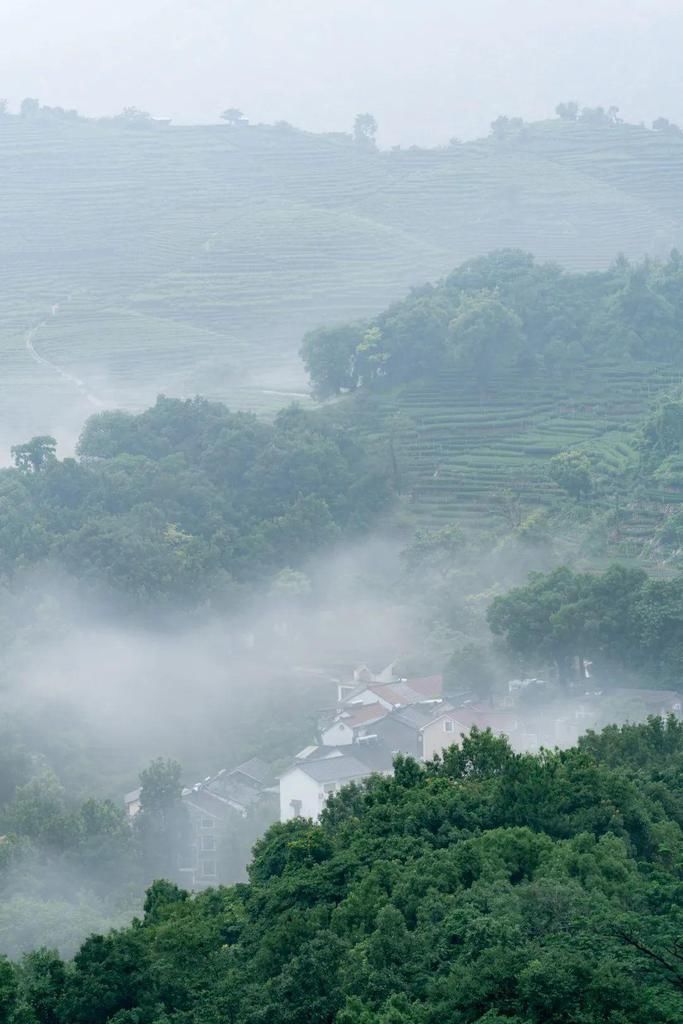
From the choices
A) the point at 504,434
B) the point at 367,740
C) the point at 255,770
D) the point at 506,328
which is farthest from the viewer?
the point at 506,328

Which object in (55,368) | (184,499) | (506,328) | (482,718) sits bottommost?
(482,718)

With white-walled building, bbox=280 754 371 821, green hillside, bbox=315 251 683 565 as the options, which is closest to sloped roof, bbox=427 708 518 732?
white-walled building, bbox=280 754 371 821

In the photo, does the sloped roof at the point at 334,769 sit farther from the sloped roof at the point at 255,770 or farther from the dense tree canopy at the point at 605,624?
the dense tree canopy at the point at 605,624

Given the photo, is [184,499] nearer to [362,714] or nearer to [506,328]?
[362,714]

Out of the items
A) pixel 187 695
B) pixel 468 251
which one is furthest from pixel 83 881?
pixel 468 251

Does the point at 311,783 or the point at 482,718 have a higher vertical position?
the point at 482,718

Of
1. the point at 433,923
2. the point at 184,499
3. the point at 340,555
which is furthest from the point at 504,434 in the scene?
the point at 433,923
